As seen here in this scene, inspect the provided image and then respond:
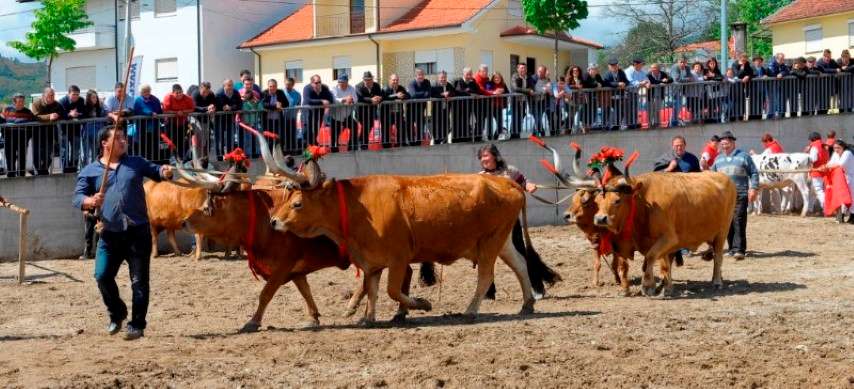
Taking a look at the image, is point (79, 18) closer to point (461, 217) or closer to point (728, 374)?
point (461, 217)

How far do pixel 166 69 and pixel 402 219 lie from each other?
35.5 meters

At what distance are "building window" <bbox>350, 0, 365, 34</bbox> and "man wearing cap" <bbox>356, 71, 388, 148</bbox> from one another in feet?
66.7

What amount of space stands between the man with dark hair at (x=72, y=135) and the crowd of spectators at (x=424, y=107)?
0.05 feet

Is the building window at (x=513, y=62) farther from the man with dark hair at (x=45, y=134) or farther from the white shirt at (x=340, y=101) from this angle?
the man with dark hair at (x=45, y=134)

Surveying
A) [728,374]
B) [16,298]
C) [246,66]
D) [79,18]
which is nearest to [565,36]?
[246,66]

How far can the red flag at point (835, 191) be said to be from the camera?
74.3 feet

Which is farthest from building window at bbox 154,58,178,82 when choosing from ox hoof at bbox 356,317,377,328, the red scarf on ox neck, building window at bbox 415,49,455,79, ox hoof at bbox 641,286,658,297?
ox hoof at bbox 356,317,377,328

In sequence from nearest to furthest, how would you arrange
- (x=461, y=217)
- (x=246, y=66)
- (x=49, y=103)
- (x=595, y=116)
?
(x=461, y=217)
(x=49, y=103)
(x=595, y=116)
(x=246, y=66)

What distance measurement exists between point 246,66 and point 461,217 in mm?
34081

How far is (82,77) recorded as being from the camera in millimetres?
53344

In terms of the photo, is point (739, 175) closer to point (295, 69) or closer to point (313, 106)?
point (313, 106)

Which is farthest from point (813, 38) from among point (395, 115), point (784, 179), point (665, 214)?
point (665, 214)

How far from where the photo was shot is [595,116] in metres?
23.8

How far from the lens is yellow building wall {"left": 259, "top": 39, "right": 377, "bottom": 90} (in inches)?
1590
